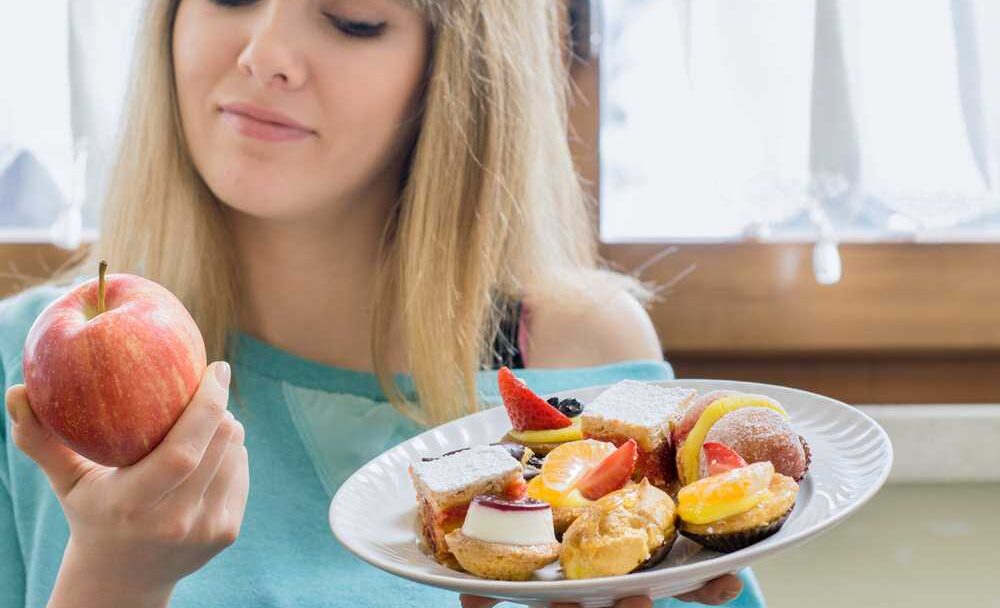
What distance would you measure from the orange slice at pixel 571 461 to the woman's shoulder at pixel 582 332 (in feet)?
1.97

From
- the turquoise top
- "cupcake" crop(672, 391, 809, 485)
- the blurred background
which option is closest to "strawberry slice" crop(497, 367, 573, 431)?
"cupcake" crop(672, 391, 809, 485)

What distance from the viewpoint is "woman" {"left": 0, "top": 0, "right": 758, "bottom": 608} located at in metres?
1.09

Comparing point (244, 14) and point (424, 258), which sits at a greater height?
point (244, 14)

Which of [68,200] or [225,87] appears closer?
[225,87]

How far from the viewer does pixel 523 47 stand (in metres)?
1.29

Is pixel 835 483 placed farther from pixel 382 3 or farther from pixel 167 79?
pixel 167 79

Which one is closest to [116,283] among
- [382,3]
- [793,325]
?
[382,3]

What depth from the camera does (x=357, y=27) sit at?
1.12 meters

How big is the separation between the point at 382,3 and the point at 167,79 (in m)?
0.29

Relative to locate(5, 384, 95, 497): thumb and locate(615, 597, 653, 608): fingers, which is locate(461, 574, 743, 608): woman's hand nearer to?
locate(615, 597, 653, 608): fingers

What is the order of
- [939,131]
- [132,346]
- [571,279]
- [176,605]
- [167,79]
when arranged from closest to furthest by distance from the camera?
[132,346] → [176,605] → [167,79] → [571,279] → [939,131]

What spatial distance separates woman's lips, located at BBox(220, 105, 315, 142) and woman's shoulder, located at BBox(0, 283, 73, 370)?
1.13 ft

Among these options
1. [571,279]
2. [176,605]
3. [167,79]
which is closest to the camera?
[176,605]

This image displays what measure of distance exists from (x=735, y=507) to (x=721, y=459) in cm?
7
